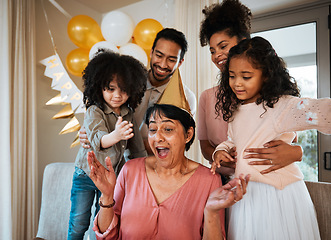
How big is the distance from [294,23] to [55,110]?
3.30 meters

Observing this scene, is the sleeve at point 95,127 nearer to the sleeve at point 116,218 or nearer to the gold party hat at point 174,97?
Result: the sleeve at point 116,218

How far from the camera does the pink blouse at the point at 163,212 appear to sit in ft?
4.46

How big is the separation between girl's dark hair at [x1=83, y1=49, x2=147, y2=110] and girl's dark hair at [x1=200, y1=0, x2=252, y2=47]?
58cm

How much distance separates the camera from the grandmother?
1.33 metres

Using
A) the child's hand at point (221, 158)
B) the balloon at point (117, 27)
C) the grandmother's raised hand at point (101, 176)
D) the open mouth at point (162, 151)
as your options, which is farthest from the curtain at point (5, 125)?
the child's hand at point (221, 158)

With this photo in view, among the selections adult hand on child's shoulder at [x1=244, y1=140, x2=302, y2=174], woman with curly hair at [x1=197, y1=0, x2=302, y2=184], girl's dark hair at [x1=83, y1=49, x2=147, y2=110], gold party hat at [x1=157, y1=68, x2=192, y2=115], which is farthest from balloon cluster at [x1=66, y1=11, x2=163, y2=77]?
adult hand on child's shoulder at [x1=244, y1=140, x2=302, y2=174]

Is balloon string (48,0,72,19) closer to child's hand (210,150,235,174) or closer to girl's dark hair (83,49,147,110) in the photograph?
girl's dark hair (83,49,147,110)

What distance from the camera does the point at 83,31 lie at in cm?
284

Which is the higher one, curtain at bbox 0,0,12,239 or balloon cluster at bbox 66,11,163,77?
balloon cluster at bbox 66,11,163,77

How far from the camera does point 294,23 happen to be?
3107mm

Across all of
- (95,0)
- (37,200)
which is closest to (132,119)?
(37,200)

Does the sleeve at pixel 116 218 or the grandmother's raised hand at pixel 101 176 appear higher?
the grandmother's raised hand at pixel 101 176

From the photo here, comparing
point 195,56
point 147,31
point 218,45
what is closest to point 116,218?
point 218,45

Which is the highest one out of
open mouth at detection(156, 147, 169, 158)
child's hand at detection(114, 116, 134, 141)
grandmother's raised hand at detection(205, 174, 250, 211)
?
child's hand at detection(114, 116, 134, 141)
